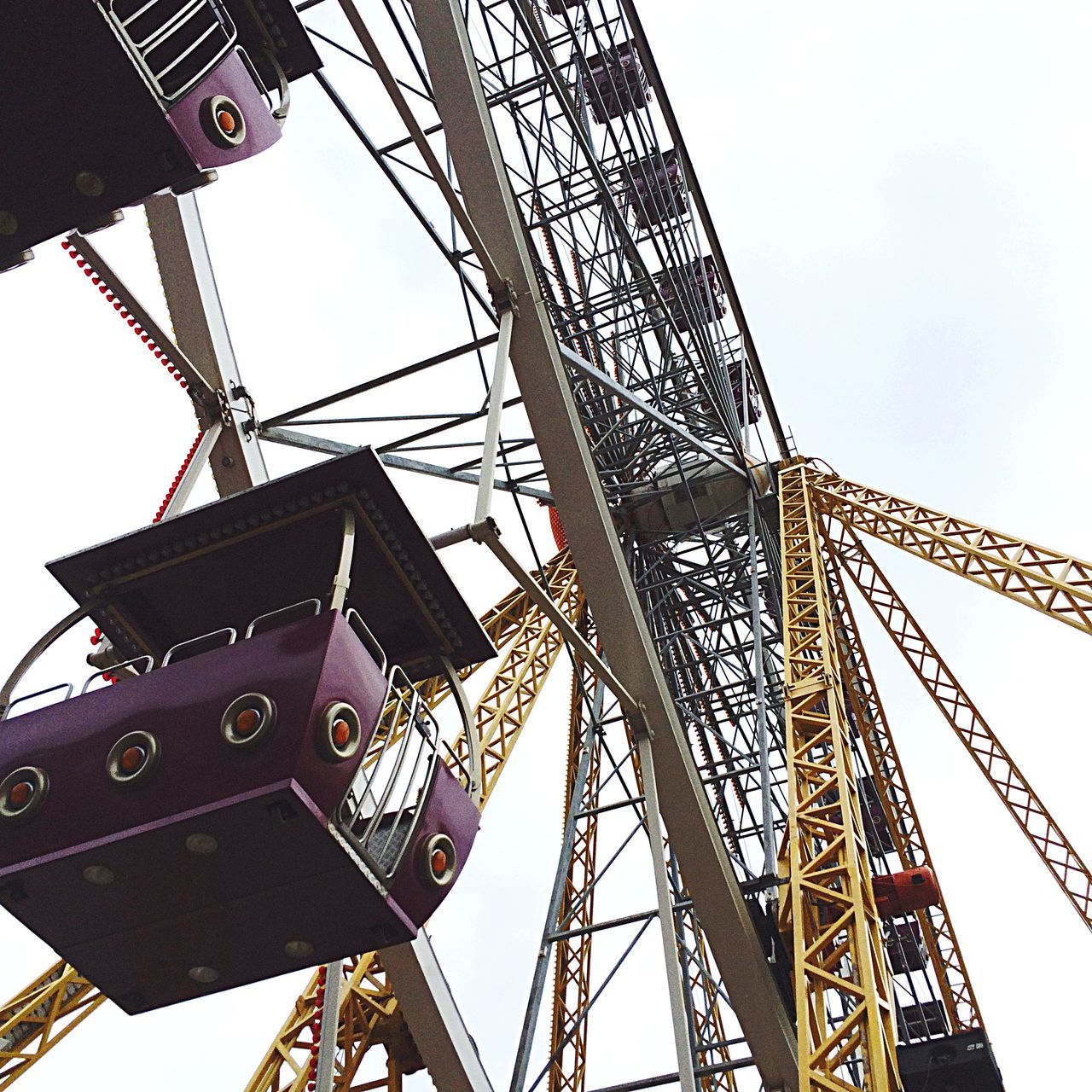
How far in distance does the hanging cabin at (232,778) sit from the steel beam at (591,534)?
5.02 meters

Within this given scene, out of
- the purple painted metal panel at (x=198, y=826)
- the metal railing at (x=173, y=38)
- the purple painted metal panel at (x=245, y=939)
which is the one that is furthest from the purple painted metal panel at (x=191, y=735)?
the metal railing at (x=173, y=38)

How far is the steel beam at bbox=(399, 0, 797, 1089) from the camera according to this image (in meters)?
12.3

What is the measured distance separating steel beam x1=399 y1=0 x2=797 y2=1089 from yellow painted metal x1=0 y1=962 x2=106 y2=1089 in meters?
5.72

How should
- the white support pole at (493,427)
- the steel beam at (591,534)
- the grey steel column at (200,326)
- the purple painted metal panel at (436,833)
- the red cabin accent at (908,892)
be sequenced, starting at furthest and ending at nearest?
the red cabin accent at (908,892)
the steel beam at (591,534)
the grey steel column at (200,326)
the white support pole at (493,427)
the purple painted metal panel at (436,833)

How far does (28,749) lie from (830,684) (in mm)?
10969

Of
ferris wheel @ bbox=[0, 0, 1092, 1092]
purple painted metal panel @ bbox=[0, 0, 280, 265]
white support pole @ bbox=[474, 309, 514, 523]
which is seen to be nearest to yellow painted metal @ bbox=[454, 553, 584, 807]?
ferris wheel @ bbox=[0, 0, 1092, 1092]

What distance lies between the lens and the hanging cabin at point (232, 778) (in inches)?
251

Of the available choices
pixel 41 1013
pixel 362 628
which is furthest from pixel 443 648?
pixel 41 1013

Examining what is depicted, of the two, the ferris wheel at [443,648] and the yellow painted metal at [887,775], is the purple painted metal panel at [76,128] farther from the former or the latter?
the yellow painted metal at [887,775]

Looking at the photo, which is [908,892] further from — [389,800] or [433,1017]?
[389,800]

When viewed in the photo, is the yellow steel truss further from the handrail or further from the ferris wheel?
the handrail

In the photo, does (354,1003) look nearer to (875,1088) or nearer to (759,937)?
(759,937)

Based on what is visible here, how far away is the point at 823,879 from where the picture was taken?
1390cm

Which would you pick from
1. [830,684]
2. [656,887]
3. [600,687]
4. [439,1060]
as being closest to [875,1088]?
[656,887]
